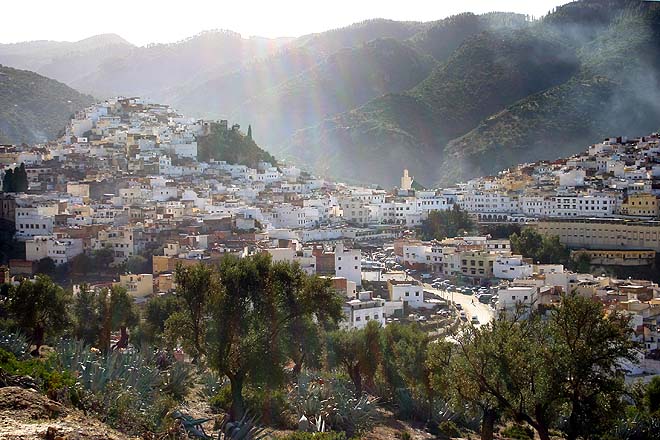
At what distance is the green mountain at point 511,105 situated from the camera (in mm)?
68562

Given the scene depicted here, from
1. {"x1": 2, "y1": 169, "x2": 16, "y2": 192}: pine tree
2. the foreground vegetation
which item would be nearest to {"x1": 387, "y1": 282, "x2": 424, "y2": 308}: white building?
the foreground vegetation

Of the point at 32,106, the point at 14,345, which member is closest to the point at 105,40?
the point at 32,106

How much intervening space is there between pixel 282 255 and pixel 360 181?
44.5 meters

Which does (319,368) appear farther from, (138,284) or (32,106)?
(32,106)

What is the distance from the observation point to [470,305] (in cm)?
2706

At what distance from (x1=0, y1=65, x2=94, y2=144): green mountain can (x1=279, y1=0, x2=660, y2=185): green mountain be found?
818 inches

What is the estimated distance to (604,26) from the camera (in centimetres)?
8506

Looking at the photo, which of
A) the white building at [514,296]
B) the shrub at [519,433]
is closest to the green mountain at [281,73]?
the white building at [514,296]

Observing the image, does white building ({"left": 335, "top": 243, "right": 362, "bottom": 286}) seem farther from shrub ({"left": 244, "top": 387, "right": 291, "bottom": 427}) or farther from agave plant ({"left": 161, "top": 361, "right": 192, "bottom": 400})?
shrub ({"left": 244, "top": 387, "right": 291, "bottom": 427})

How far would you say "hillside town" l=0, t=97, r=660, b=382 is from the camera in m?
25.6

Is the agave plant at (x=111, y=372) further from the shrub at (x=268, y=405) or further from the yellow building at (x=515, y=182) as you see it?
the yellow building at (x=515, y=182)

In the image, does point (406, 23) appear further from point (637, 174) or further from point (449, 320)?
point (449, 320)

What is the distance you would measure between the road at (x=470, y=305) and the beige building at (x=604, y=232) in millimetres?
8619

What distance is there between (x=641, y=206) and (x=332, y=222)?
14.0 metres
